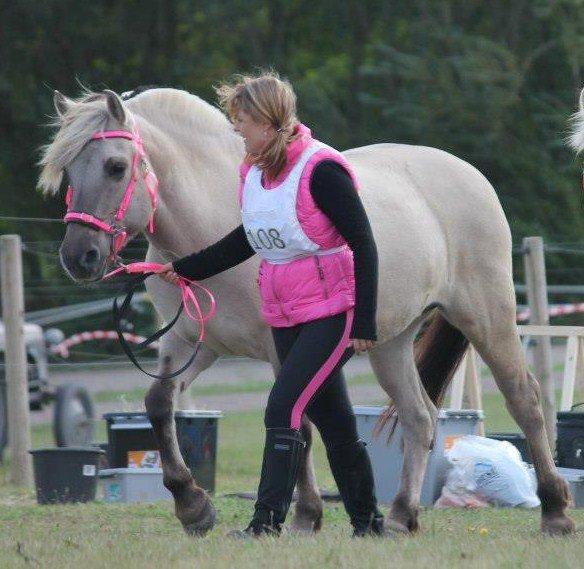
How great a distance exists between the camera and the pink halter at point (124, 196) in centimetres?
526

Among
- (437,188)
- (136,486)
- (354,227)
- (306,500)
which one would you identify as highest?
(437,188)

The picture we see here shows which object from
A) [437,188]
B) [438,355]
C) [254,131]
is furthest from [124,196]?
[438,355]

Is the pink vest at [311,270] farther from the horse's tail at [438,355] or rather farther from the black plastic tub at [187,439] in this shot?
the black plastic tub at [187,439]

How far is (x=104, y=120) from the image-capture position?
5477 millimetres

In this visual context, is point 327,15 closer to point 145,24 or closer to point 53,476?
point 145,24

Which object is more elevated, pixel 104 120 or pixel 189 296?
pixel 104 120

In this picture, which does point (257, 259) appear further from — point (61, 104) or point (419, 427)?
point (419, 427)

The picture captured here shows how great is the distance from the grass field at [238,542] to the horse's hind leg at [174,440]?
12 cm

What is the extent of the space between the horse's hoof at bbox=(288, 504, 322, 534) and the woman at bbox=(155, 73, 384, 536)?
3.89ft

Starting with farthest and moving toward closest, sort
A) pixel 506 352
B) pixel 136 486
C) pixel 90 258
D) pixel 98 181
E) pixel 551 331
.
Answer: pixel 551 331, pixel 136 486, pixel 506 352, pixel 98 181, pixel 90 258

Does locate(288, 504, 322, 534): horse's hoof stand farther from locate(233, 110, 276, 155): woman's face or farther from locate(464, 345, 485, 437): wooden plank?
locate(464, 345, 485, 437): wooden plank

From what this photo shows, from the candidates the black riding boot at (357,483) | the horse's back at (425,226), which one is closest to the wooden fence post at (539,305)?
the horse's back at (425,226)

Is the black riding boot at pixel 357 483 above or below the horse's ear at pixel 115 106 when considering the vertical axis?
below

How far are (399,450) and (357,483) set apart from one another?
3.03 meters
